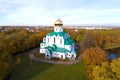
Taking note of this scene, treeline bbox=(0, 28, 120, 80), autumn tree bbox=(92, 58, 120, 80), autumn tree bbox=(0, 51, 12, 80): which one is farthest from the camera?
treeline bbox=(0, 28, 120, 80)

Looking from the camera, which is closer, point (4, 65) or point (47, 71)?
point (4, 65)

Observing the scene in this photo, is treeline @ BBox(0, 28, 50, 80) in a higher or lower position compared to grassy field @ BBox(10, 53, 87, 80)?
higher

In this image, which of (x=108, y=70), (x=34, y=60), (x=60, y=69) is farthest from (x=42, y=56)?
(x=108, y=70)

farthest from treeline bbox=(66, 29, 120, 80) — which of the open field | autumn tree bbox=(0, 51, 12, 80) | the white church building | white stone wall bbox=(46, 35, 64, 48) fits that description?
autumn tree bbox=(0, 51, 12, 80)

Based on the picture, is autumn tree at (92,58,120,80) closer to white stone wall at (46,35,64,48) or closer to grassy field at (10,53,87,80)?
grassy field at (10,53,87,80)

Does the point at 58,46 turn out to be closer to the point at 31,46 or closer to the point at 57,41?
the point at 57,41

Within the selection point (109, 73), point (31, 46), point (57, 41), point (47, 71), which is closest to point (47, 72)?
point (47, 71)

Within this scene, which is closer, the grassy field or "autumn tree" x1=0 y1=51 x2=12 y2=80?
"autumn tree" x1=0 y1=51 x2=12 y2=80
